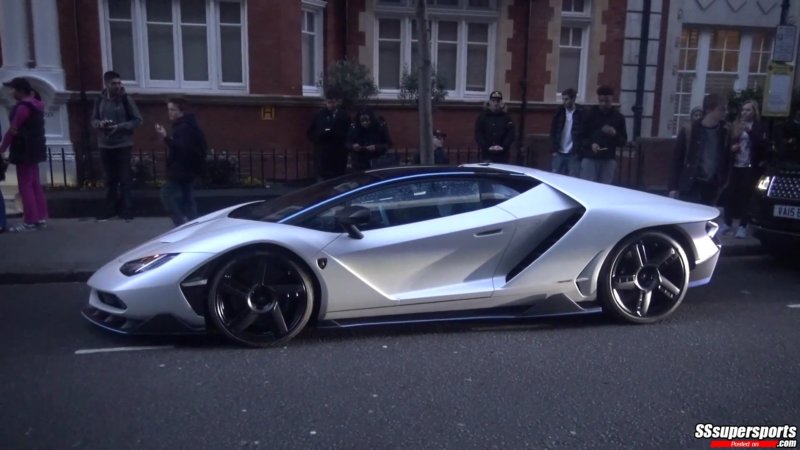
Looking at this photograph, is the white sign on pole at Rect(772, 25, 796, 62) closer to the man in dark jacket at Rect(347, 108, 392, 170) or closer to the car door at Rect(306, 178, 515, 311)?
the man in dark jacket at Rect(347, 108, 392, 170)

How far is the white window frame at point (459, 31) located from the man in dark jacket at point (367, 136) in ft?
12.2

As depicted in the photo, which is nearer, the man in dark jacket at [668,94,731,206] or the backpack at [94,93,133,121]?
the man in dark jacket at [668,94,731,206]

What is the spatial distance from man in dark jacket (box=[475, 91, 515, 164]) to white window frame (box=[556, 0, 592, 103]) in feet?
17.3

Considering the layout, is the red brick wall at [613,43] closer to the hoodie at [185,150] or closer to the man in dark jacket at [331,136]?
the man in dark jacket at [331,136]

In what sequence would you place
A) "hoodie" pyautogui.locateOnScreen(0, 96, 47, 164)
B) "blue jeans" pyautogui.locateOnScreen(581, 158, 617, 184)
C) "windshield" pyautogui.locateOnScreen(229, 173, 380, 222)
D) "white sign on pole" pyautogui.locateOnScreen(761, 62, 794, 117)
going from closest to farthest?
"windshield" pyautogui.locateOnScreen(229, 173, 380, 222) < "hoodie" pyautogui.locateOnScreen(0, 96, 47, 164) < "blue jeans" pyautogui.locateOnScreen(581, 158, 617, 184) < "white sign on pole" pyautogui.locateOnScreen(761, 62, 794, 117)

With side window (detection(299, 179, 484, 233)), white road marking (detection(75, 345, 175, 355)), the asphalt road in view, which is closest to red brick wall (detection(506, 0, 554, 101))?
the asphalt road

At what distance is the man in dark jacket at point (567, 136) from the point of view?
32.8ft

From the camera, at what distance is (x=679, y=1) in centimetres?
1534

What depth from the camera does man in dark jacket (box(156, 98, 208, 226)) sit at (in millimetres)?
8430

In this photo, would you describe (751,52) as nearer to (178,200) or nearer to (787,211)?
(787,211)

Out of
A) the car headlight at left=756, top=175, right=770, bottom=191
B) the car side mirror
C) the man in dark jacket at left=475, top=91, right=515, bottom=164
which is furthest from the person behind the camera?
the man in dark jacket at left=475, top=91, right=515, bottom=164

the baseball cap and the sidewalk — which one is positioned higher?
the baseball cap

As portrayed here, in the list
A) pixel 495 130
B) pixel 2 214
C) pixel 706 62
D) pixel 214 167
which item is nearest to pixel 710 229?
pixel 495 130

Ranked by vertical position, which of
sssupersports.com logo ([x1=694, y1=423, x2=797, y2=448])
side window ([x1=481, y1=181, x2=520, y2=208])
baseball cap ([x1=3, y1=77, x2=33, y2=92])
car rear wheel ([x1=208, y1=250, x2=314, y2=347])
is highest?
baseball cap ([x1=3, y1=77, x2=33, y2=92])
